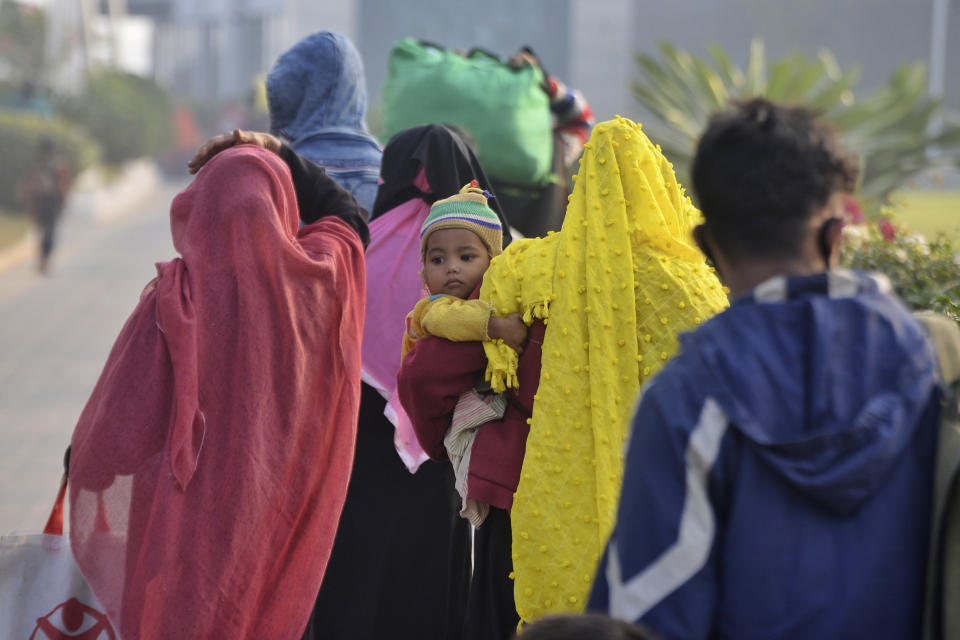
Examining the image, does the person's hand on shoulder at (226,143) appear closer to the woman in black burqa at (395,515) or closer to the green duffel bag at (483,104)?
the woman in black burqa at (395,515)

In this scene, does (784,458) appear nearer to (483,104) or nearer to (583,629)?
(583,629)

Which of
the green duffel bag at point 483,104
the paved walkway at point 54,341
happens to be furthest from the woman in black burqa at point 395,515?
the paved walkway at point 54,341

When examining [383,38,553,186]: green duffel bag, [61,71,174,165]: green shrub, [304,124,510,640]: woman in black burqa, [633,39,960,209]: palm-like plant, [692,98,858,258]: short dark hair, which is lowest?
→ [61,71,174,165]: green shrub

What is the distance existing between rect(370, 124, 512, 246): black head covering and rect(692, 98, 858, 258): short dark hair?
1.80m

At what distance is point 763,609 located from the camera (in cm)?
158

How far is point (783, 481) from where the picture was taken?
1.57 metres

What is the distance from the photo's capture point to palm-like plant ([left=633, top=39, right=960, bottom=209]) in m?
10.7

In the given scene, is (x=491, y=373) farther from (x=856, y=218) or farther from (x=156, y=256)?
(x=156, y=256)

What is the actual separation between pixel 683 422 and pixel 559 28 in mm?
38091

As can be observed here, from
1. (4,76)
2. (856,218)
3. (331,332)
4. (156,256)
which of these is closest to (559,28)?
(4,76)

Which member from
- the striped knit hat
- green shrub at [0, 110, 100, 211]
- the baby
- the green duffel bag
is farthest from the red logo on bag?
green shrub at [0, 110, 100, 211]

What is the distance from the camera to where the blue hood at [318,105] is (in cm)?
A: 406

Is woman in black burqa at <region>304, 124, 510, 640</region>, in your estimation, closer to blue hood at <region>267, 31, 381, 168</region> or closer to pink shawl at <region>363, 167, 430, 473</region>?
pink shawl at <region>363, 167, 430, 473</region>

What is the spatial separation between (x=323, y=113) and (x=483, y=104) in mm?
858
